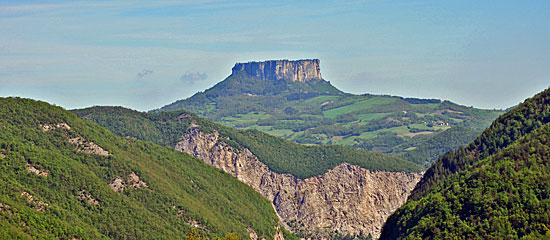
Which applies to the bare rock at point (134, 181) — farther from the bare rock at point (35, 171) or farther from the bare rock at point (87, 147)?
the bare rock at point (35, 171)

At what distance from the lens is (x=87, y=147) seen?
19138 centimetres

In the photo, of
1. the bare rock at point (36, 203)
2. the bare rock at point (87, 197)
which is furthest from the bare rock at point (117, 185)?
the bare rock at point (36, 203)

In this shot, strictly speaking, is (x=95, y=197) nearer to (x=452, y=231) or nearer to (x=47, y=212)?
(x=47, y=212)

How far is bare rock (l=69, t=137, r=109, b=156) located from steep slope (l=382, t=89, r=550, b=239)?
80701 mm

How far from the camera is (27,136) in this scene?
180 meters

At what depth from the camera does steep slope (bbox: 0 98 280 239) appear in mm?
141375

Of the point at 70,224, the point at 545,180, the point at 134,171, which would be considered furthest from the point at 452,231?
the point at 134,171

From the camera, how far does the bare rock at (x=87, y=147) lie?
620ft

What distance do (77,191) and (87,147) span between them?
92.8ft

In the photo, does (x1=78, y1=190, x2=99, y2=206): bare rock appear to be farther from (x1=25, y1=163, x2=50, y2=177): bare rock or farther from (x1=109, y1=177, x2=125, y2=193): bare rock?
(x1=109, y1=177, x2=125, y2=193): bare rock

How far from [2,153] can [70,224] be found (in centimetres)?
2685

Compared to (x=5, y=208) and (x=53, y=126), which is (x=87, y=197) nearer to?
(x=53, y=126)

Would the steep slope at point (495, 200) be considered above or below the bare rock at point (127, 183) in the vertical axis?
above

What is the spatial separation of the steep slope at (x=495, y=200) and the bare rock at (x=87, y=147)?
265 ft
